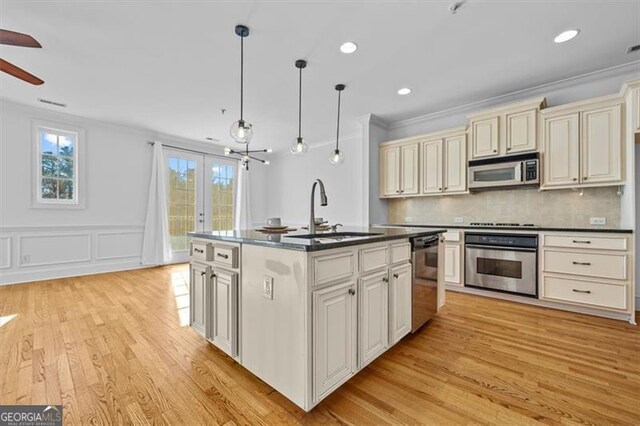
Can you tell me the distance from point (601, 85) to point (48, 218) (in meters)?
8.03

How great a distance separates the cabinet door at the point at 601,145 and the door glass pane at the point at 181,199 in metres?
6.60

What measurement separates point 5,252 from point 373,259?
5.51 meters

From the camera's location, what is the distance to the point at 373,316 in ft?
6.07

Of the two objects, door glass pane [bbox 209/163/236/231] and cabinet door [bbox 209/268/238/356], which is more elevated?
door glass pane [bbox 209/163/236/231]

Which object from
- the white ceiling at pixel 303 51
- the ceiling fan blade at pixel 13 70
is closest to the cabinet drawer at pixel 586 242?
the white ceiling at pixel 303 51

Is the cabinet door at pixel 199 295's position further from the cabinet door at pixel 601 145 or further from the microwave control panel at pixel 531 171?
the cabinet door at pixel 601 145

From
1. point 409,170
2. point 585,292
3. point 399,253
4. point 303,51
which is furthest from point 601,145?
point 303,51

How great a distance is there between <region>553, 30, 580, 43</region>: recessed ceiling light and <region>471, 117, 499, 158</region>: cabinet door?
43.1 inches

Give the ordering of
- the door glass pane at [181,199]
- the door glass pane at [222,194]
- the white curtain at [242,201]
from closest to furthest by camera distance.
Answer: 1. the door glass pane at [181,199]
2. the door glass pane at [222,194]
3. the white curtain at [242,201]

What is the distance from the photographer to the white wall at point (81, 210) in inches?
→ 161

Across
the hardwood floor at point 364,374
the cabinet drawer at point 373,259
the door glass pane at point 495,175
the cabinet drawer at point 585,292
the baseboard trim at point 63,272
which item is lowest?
the hardwood floor at point 364,374

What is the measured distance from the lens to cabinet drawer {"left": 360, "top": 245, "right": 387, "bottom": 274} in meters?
1.76

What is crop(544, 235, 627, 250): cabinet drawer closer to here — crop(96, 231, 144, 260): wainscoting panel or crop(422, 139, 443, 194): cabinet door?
crop(422, 139, 443, 194): cabinet door

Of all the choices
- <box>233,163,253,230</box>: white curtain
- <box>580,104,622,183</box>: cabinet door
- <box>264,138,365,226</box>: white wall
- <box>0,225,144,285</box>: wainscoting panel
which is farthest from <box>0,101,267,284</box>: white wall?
<box>580,104,622,183</box>: cabinet door
